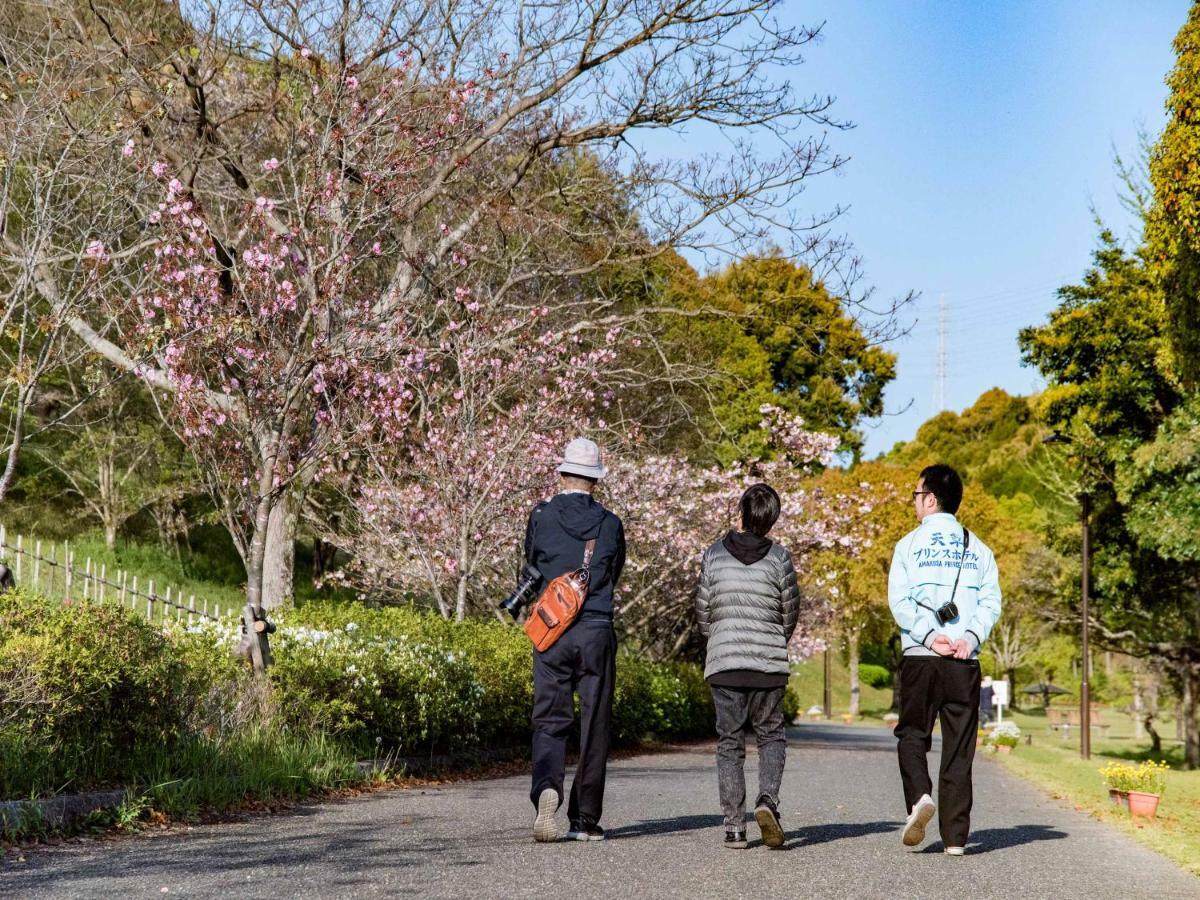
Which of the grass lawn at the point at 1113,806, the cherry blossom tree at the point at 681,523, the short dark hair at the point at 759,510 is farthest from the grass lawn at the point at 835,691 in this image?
the short dark hair at the point at 759,510

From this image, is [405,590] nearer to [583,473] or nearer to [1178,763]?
[583,473]

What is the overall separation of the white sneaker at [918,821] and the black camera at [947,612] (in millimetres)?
904

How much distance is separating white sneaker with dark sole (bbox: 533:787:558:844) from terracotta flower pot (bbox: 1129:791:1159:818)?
5.61 meters

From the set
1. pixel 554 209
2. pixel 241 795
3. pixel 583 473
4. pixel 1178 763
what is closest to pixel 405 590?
pixel 554 209

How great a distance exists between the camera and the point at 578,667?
700 centimetres

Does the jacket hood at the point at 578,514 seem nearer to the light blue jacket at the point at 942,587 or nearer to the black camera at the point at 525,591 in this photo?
the black camera at the point at 525,591

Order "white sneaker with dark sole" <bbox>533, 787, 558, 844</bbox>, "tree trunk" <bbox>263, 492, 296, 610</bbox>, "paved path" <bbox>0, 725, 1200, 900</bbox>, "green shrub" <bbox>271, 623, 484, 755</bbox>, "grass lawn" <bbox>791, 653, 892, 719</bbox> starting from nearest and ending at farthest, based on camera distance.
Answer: "paved path" <bbox>0, 725, 1200, 900</bbox> < "white sneaker with dark sole" <bbox>533, 787, 558, 844</bbox> < "green shrub" <bbox>271, 623, 484, 755</bbox> < "tree trunk" <bbox>263, 492, 296, 610</bbox> < "grass lawn" <bbox>791, 653, 892, 719</bbox>

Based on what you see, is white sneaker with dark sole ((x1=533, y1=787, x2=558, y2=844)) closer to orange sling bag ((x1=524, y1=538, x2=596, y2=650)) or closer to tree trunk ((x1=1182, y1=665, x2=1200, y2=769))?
orange sling bag ((x1=524, y1=538, x2=596, y2=650))

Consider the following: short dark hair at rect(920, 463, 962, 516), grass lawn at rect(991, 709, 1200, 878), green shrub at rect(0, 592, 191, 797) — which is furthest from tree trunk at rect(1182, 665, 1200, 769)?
green shrub at rect(0, 592, 191, 797)

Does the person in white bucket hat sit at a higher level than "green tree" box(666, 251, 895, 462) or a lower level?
lower

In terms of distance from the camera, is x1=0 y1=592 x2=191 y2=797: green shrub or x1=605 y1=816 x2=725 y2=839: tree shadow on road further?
x1=605 y1=816 x2=725 y2=839: tree shadow on road

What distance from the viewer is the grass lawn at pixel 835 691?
191ft

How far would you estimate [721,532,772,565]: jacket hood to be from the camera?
7.13 metres

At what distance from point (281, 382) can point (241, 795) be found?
372cm
